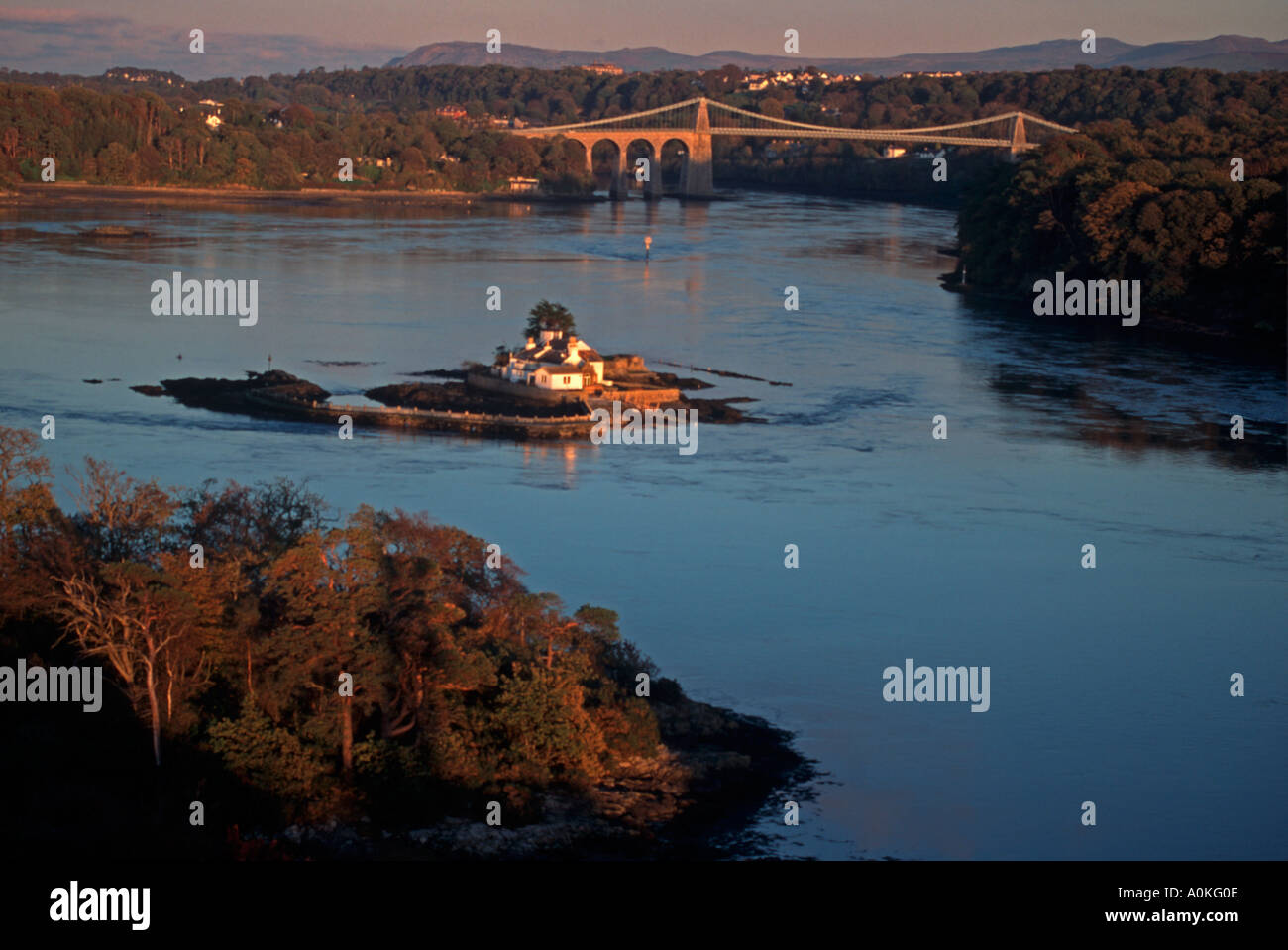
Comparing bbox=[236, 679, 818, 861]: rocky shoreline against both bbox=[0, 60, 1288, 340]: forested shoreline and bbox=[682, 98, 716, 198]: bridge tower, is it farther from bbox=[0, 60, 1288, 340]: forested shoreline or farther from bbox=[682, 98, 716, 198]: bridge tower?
bbox=[682, 98, 716, 198]: bridge tower

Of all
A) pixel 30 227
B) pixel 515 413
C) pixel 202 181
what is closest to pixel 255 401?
pixel 515 413

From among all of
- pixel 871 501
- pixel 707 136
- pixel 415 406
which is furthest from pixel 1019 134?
pixel 871 501

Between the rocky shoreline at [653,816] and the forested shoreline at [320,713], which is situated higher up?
the forested shoreline at [320,713]

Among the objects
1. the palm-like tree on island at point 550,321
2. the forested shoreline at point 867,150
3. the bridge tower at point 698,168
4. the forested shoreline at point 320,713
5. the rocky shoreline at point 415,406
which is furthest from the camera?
the bridge tower at point 698,168

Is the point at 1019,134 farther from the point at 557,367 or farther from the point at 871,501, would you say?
the point at 871,501

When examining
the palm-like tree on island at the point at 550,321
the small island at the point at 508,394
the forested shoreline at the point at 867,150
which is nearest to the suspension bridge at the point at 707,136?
the forested shoreline at the point at 867,150

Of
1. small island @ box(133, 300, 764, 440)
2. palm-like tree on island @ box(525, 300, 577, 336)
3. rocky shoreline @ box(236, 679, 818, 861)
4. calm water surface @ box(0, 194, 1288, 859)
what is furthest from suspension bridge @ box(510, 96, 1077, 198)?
rocky shoreline @ box(236, 679, 818, 861)

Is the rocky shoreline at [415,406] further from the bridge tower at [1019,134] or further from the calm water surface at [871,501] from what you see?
the bridge tower at [1019,134]
